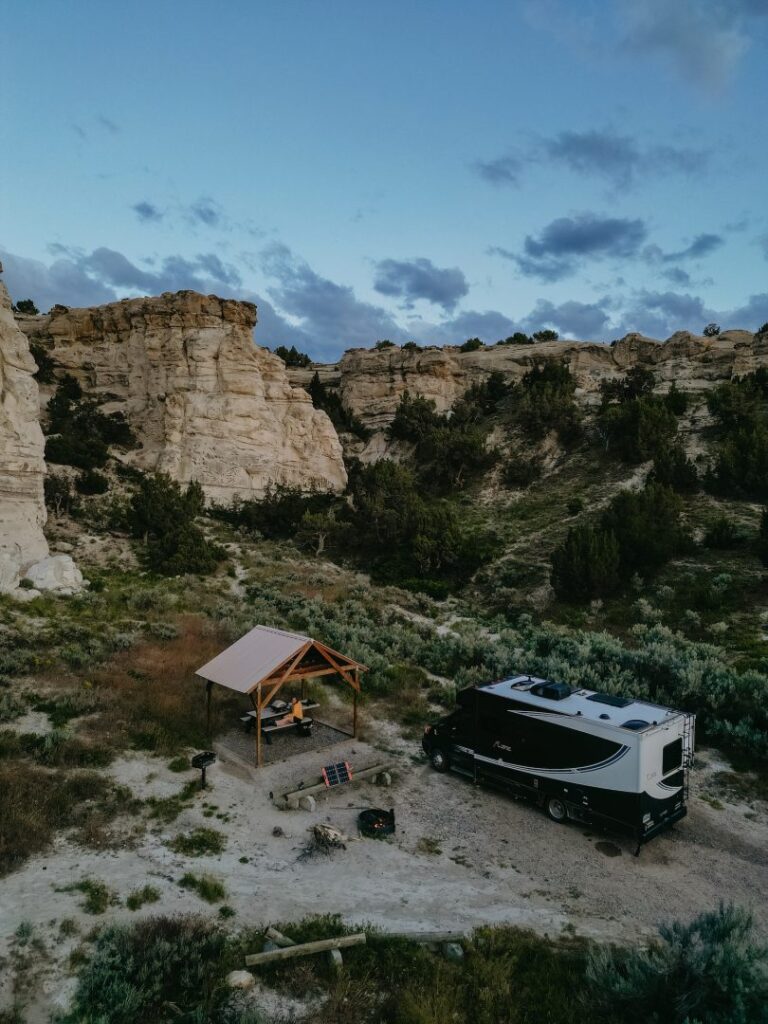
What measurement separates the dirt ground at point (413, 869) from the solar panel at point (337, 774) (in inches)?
11.2

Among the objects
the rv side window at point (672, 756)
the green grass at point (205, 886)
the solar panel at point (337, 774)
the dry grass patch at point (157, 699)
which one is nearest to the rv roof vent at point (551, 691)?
the rv side window at point (672, 756)

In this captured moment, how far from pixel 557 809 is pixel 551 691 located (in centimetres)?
211

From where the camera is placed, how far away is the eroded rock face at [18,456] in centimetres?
2739

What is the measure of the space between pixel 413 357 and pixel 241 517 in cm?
2586

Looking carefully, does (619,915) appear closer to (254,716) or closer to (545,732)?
(545,732)

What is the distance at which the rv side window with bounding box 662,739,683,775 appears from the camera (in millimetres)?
10148

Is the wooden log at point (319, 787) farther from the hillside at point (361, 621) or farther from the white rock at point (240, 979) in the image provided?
the white rock at point (240, 979)

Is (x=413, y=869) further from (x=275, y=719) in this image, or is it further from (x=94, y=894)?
(x=275, y=719)

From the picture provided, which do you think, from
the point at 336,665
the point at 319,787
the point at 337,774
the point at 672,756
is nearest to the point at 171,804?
the point at 319,787

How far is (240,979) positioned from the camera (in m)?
6.73

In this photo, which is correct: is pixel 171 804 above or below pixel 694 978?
below

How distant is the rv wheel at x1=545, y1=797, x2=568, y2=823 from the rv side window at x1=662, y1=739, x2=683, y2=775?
1.99 meters

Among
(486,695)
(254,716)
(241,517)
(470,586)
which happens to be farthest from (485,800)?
(241,517)

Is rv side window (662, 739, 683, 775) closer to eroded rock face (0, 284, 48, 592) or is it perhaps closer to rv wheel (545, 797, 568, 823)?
rv wheel (545, 797, 568, 823)
